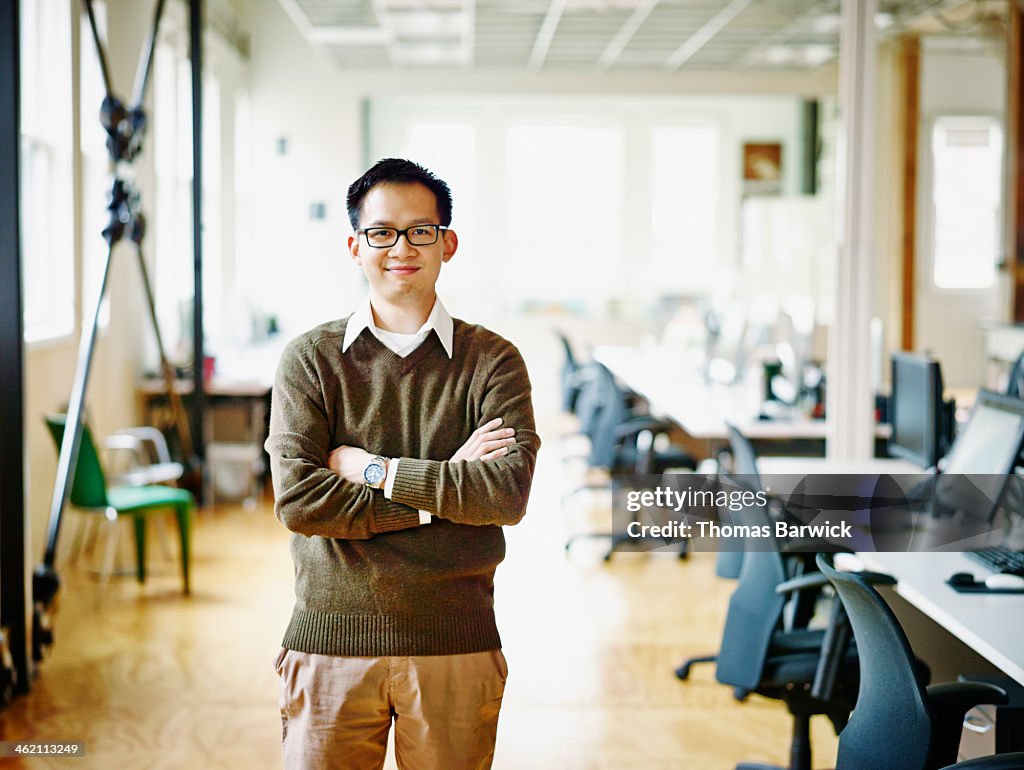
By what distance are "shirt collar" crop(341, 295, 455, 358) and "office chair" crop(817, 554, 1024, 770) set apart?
841 mm

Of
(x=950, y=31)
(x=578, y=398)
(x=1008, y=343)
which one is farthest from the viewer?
(x=950, y=31)

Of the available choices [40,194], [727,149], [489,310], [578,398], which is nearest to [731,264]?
[727,149]

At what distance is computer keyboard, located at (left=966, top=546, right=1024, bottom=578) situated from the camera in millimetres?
2904

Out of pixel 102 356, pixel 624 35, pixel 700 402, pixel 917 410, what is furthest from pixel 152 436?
pixel 624 35

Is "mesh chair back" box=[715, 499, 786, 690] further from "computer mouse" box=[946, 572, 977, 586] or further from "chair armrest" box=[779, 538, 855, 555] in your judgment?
"computer mouse" box=[946, 572, 977, 586]

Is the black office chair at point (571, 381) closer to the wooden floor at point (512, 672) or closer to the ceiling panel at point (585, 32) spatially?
the wooden floor at point (512, 672)

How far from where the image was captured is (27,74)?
18.2 ft

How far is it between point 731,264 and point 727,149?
119 cm

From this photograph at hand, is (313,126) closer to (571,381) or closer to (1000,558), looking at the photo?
(571,381)

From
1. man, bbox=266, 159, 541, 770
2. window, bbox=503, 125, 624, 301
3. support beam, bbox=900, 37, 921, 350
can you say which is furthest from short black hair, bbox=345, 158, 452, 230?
window, bbox=503, 125, 624, 301

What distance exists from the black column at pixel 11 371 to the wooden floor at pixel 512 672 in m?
0.35

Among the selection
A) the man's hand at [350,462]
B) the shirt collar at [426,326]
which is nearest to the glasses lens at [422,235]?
the shirt collar at [426,326]

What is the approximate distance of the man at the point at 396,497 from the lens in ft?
6.19

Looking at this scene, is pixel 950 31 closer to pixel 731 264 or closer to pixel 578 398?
pixel 731 264
